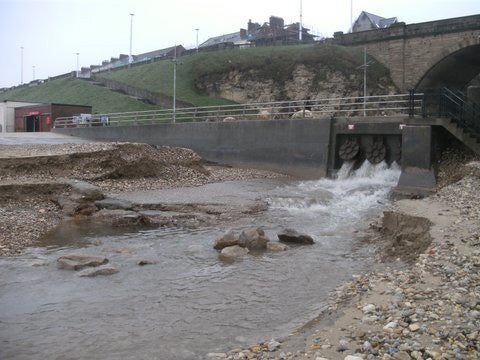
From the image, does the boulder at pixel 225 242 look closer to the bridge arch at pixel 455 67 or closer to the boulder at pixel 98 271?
the boulder at pixel 98 271

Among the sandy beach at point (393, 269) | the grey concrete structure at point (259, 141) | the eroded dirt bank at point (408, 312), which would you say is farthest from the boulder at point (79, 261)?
the grey concrete structure at point (259, 141)

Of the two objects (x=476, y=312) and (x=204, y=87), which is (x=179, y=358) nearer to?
(x=476, y=312)

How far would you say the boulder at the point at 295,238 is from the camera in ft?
35.9

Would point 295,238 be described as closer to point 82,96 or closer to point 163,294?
point 163,294

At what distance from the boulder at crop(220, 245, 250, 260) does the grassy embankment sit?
4478cm

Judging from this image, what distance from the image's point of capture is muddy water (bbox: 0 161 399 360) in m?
5.79

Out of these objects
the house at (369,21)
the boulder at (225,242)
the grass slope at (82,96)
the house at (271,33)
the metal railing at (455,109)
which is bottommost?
the boulder at (225,242)

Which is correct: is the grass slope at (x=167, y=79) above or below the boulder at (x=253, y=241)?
above

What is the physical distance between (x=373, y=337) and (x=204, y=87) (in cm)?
5627

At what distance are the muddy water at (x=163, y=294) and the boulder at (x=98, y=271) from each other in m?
0.17

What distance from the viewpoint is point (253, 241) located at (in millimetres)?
10484

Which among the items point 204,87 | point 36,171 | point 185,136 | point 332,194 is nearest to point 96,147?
point 36,171

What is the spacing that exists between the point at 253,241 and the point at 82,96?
194 ft

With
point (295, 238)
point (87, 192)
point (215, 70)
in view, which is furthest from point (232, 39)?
point (295, 238)
